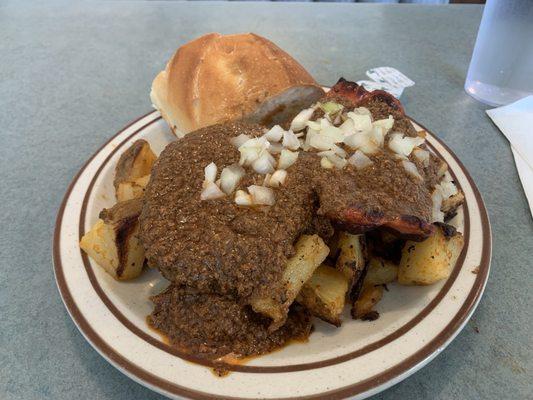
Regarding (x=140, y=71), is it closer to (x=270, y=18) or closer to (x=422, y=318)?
(x=270, y=18)

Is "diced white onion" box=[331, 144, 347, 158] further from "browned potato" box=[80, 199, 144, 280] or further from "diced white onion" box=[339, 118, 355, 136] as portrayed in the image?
"browned potato" box=[80, 199, 144, 280]

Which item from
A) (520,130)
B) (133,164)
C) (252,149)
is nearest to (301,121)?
(252,149)

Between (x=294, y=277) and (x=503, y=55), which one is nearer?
(x=294, y=277)

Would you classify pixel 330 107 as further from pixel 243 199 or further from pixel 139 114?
pixel 139 114

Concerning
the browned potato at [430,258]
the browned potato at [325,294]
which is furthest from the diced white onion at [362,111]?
the browned potato at [325,294]

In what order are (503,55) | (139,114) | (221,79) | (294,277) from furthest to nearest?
(139,114), (503,55), (221,79), (294,277)

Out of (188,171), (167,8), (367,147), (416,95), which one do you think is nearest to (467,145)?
(416,95)
